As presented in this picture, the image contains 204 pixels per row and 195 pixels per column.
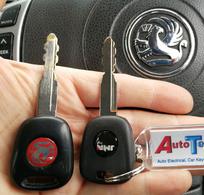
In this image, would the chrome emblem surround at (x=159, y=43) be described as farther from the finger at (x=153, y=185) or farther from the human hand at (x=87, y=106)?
the finger at (x=153, y=185)

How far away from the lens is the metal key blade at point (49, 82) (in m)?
0.74

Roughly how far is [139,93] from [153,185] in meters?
0.13

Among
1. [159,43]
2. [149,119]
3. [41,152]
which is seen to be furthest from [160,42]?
[41,152]

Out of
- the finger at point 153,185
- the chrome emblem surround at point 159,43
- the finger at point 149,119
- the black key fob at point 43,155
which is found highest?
the chrome emblem surround at point 159,43

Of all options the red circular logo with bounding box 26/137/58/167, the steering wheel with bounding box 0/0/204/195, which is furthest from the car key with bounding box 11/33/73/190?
the steering wheel with bounding box 0/0/204/195

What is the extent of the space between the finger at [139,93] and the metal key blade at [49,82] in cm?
2

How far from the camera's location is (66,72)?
2.52ft

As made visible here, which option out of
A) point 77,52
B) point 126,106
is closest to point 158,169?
point 126,106

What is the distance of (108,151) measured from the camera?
2.27ft

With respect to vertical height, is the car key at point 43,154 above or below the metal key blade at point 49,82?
below

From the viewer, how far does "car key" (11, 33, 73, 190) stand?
0.69m

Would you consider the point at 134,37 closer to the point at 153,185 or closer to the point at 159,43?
the point at 159,43

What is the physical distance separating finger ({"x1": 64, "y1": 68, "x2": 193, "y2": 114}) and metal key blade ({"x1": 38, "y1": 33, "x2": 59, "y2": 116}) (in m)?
0.02

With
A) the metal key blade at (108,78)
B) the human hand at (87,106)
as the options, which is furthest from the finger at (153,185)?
the metal key blade at (108,78)
